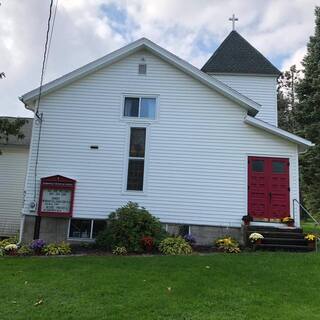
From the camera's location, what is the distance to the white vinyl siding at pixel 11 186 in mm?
16984

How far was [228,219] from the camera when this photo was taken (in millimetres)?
12398

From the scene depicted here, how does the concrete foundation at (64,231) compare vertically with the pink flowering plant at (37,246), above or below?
above

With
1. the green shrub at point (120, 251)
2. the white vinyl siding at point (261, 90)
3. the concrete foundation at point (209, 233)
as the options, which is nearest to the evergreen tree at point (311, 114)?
the white vinyl siding at point (261, 90)

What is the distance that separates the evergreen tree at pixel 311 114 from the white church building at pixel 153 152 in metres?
9.38

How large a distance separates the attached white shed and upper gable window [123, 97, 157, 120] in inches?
263

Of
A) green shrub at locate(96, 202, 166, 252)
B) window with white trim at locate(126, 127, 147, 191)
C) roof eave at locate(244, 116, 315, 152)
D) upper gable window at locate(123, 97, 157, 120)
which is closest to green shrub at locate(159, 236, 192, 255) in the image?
green shrub at locate(96, 202, 166, 252)

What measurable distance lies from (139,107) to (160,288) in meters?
7.79

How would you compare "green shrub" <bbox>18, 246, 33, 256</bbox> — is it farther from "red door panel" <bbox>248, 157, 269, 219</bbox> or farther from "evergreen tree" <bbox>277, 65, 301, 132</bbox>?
"evergreen tree" <bbox>277, 65, 301, 132</bbox>

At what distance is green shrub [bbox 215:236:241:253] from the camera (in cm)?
1102

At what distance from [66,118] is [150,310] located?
9.00 metres

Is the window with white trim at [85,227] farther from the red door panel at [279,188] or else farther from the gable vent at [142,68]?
the red door panel at [279,188]

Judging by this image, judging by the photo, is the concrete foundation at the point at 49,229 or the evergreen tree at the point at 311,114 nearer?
the concrete foundation at the point at 49,229

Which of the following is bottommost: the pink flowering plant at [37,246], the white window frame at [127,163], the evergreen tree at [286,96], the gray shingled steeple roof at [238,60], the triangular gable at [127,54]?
the pink flowering plant at [37,246]

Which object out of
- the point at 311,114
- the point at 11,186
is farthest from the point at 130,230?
the point at 311,114
